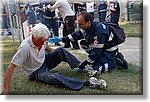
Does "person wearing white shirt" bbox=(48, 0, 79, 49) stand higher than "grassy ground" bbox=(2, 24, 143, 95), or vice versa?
"person wearing white shirt" bbox=(48, 0, 79, 49)

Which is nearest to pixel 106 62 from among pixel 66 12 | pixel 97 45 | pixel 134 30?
pixel 97 45

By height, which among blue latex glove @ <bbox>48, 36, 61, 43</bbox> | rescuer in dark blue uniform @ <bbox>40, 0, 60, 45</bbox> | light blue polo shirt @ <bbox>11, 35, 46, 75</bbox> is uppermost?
rescuer in dark blue uniform @ <bbox>40, 0, 60, 45</bbox>

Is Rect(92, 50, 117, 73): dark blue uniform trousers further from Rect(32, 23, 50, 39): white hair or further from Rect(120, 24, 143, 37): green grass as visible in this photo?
Rect(32, 23, 50, 39): white hair

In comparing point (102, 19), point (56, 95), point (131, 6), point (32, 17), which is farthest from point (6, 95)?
point (131, 6)

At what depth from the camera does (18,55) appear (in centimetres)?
203

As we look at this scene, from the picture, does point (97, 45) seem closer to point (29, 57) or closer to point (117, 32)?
point (117, 32)

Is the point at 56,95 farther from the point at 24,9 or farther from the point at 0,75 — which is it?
the point at 24,9

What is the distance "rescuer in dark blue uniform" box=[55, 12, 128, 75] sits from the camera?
2.06 m

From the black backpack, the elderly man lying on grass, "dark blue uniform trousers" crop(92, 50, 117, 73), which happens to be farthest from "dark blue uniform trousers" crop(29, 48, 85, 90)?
the black backpack

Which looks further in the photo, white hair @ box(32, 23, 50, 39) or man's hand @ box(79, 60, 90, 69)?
man's hand @ box(79, 60, 90, 69)

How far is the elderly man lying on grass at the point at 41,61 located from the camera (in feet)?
6.66

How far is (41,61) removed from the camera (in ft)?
6.95

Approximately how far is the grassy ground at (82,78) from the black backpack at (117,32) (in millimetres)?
33

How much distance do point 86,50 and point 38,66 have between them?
0.93ft
